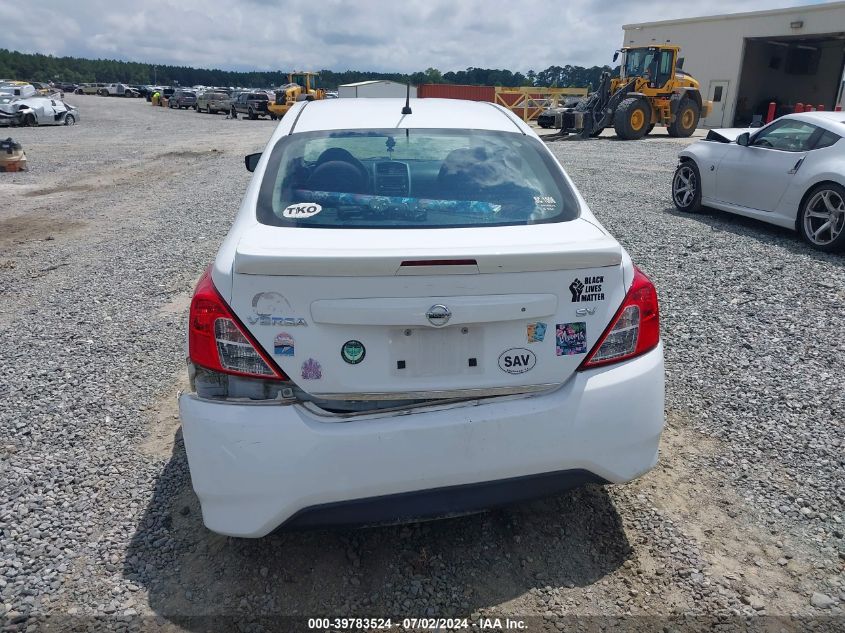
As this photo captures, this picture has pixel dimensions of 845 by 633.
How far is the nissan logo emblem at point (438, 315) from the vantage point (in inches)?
89.2

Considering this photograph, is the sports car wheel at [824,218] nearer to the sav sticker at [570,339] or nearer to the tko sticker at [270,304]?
the sav sticker at [570,339]

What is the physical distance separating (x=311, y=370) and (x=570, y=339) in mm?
963

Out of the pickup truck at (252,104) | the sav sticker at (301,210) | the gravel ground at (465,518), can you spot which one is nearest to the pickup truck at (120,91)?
the pickup truck at (252,104)

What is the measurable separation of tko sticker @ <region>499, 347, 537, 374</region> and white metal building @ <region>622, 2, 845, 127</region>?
126 ft

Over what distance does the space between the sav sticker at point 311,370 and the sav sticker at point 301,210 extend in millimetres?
715

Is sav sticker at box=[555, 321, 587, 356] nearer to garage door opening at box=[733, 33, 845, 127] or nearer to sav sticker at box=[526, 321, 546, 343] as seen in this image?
sav sticker at box=[526, 321, 546, 343]

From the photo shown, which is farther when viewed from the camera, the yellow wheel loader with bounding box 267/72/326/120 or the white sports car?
the yellow wheel loader with bounding box 267/72/326/120

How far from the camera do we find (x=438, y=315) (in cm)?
227

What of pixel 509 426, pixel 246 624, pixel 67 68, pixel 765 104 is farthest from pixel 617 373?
pixel 67 68

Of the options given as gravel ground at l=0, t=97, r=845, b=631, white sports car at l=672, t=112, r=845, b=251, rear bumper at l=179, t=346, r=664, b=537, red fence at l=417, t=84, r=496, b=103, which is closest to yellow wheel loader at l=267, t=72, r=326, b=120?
red fence at l=417, t=84, r=496, b=103

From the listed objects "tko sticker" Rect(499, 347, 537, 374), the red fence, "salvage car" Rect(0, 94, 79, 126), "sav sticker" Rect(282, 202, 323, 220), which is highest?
the red fence

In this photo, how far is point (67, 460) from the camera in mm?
3371

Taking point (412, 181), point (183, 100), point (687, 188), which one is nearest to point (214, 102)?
point (183, 100)

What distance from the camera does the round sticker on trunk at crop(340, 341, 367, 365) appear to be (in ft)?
7.50
